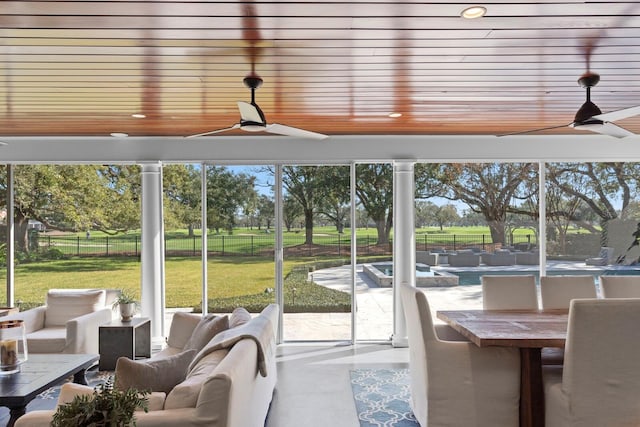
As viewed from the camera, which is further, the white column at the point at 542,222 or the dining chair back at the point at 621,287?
the white column at the point at 542,222

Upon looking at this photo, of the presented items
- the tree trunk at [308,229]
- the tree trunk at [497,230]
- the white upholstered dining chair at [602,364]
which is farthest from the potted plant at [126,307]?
the tree trunk at [497,230]

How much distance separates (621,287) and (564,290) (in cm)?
47

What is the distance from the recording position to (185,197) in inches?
232

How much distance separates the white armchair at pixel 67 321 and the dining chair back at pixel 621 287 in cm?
482

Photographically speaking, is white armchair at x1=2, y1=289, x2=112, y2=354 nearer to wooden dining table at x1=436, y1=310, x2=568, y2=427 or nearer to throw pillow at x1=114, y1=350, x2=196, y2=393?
throw pillow at x1=114, y1=350, x2=196, y2=393

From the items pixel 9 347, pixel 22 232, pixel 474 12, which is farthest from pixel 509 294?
pixel 22 232

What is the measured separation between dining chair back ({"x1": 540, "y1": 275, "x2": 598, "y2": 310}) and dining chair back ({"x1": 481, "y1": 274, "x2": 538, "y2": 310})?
112 millimetres

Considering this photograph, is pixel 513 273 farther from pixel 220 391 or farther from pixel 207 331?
pixel 220 391

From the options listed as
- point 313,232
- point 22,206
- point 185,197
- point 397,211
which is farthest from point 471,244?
point 22,206

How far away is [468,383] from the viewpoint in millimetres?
3055

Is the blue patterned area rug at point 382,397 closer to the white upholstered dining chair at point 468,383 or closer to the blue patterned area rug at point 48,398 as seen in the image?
the white upholstered dining chair at point 468,383

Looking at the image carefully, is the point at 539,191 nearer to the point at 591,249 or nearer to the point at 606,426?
the point at 591,249

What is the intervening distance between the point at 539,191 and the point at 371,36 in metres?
4.21

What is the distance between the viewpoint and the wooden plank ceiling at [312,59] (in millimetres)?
2326
